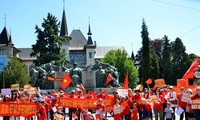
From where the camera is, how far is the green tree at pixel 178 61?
272 ft

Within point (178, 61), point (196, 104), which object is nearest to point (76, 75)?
point (196, 104)

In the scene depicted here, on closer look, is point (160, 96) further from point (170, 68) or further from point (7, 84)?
point (170, 68)

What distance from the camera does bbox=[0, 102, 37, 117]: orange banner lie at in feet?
52.0

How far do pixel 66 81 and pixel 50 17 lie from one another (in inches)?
1798

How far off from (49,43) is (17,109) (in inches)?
2192

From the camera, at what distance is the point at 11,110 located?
15961 millimetres

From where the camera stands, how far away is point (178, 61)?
85375 mm

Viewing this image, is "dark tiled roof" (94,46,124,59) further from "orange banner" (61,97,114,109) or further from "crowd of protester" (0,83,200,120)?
"crowd of protester" (0,83,200,120)

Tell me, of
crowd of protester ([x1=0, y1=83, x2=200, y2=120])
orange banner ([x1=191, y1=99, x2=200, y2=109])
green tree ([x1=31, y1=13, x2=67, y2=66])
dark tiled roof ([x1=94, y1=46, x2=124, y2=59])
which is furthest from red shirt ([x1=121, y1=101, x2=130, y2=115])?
dark tiled roof ([x1=94, y1=46, x2=124, y2=59])

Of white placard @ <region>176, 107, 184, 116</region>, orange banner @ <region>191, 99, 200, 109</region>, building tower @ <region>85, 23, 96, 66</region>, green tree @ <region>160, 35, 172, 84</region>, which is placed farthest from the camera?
building tower @ <region>85, 23, 96, 66</region>

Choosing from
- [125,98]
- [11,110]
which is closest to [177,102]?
[125,98]

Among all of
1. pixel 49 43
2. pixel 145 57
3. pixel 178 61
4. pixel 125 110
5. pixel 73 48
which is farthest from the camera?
pixel 73 48

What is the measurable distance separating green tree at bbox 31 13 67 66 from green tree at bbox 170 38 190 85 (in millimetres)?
27193

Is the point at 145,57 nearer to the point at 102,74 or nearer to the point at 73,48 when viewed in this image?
the point at 102,74
